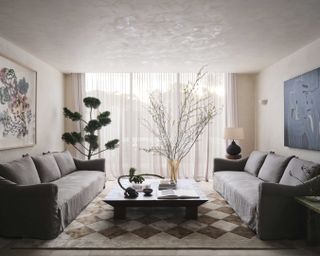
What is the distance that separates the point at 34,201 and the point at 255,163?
3.50 m

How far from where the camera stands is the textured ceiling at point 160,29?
293 cm

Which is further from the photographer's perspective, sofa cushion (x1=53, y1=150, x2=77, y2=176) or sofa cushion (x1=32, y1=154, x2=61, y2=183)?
sofa cushion (x1=53, y1=150, x2=77, y2=176)

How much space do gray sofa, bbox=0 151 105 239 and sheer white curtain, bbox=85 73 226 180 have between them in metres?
2.47

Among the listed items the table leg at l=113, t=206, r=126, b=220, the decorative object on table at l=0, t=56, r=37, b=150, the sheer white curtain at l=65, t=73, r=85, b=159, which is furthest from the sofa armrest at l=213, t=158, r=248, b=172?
the decorative object on table at l=0, t=56, r=37, b=150

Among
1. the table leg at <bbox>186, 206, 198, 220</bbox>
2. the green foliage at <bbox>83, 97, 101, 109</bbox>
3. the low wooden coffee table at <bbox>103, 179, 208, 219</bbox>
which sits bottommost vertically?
the table leg at <bbox>186, 206, 198, 220</bbox>

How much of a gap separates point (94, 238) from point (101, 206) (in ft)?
4.12

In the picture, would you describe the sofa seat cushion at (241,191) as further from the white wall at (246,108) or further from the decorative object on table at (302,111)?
the white wall at (246,108)

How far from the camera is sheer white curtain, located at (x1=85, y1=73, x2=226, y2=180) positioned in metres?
6.64

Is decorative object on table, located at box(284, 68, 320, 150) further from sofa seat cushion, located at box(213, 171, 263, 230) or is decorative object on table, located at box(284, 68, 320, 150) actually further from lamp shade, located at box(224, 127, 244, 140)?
lamp shade, located at box(224, 127, 244, 140)

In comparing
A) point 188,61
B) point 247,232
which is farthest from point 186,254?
point 188,61

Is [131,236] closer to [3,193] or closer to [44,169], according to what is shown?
[3,193]

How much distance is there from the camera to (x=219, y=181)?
4996 mm

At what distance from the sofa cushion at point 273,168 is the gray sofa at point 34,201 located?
2645mm

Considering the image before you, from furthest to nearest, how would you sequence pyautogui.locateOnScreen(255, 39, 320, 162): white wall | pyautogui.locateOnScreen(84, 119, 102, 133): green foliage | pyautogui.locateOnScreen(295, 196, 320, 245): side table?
pyautogui.locateOnScreen(84, 119, 102, 133): green foliage, pyautogui.locateOnScreen(255, 39, 320, 162): white wall, pyautogui.locateOnScreen(295, 196, 320, 245): side table
